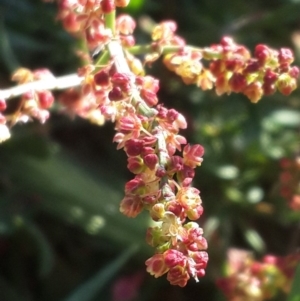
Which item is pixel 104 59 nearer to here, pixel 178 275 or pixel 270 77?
pixel 270 77

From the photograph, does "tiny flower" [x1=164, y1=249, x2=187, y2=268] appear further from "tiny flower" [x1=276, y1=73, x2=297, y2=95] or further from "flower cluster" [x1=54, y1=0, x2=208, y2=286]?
"tiny flower" [x1=276, y1=73, x2=297, y2=95]

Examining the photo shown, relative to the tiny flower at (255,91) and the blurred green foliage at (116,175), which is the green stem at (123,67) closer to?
the tiny flower at (255,91)


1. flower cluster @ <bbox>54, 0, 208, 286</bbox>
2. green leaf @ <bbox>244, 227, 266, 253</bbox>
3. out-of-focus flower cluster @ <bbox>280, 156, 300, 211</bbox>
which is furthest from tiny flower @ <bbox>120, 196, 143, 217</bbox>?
green leaf @ <bbox>244, 227, 266, 253</bbox>

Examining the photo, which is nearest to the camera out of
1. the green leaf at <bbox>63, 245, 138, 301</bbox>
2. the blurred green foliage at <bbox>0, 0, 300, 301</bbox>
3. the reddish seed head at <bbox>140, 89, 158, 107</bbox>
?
the reddish seed head at <bbox>140, 89, 158, 107</bbox>

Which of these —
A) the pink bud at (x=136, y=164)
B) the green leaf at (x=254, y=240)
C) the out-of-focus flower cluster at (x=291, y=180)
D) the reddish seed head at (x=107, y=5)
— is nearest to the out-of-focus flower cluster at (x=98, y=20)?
the reddish seed head at (x=107, y=5)

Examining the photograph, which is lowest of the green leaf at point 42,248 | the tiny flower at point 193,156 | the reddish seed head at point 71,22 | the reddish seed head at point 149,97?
the tiny flower at point 193,156
